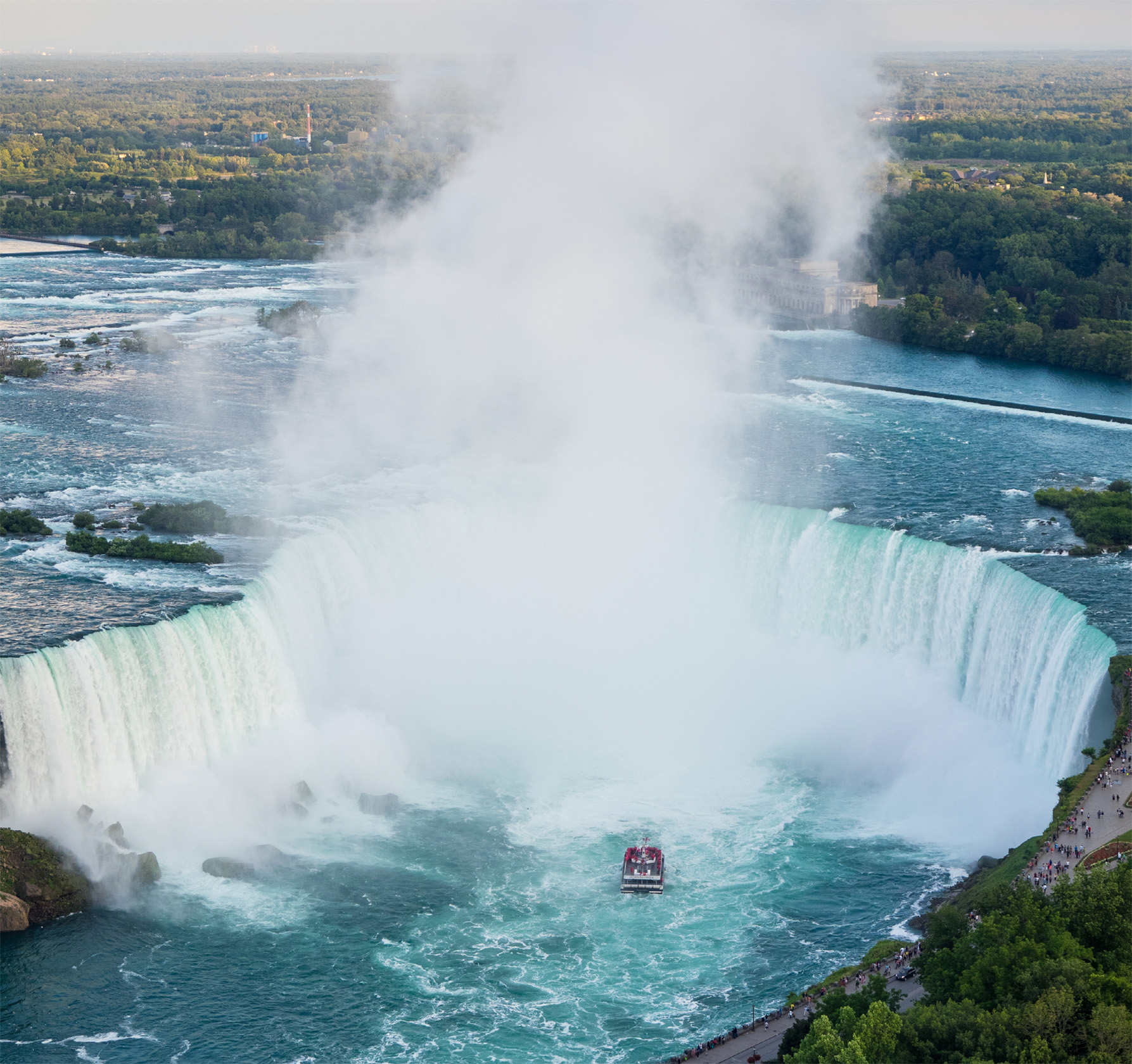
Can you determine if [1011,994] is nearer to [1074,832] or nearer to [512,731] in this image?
[1074,832]

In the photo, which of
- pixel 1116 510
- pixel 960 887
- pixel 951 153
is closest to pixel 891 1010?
pixel 960 887

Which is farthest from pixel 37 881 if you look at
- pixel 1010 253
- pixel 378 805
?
pixel 1010 253

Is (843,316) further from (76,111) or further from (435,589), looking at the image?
(76,111)

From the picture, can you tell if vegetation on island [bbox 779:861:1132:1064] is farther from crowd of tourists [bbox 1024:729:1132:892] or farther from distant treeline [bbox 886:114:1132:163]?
distant treeline [bbox 886:114:1132:163]

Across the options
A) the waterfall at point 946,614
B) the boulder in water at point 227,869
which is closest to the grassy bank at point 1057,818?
the waterfall at point 946,614

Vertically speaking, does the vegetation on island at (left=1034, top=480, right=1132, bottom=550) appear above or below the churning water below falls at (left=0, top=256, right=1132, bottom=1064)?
above

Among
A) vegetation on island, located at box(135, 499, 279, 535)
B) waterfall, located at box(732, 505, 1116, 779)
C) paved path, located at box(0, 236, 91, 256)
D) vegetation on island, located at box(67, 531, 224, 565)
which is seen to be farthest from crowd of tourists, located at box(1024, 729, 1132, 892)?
paved path, located at box(0, 236, 91, 256)
